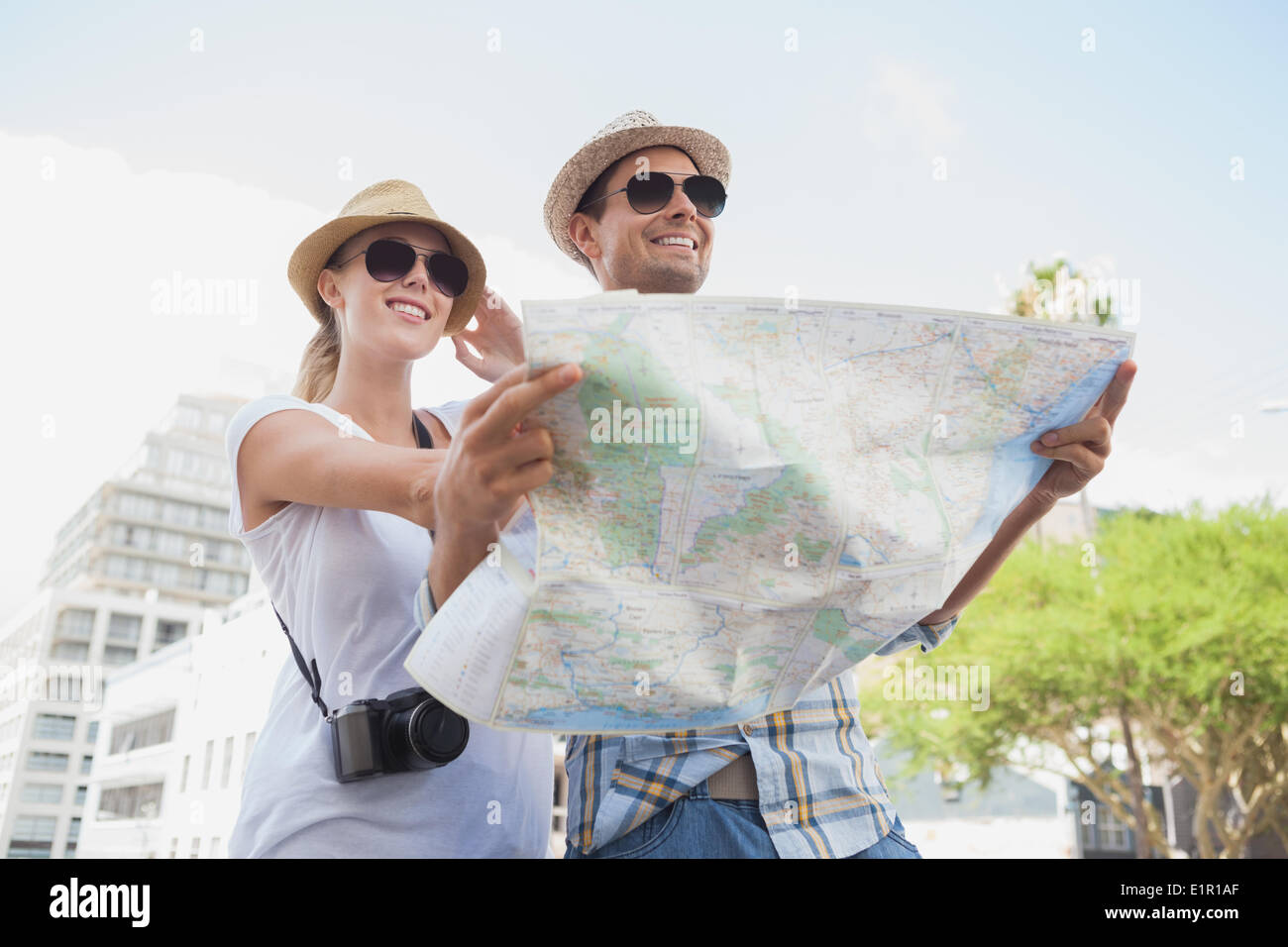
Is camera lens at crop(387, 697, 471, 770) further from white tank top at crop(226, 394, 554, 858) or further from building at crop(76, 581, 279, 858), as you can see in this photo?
building at crop(76, 581, 279, 858)

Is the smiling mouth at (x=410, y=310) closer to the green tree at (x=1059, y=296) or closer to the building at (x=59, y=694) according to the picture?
the green tree at (x=1059, y=296)

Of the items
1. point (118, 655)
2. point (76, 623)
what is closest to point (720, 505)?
point (76, 623)

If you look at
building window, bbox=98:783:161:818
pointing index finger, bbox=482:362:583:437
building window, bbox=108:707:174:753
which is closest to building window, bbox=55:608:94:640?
building window, bbox=108:707:174:753

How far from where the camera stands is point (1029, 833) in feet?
125

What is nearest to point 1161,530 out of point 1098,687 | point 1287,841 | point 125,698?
point 1098,687

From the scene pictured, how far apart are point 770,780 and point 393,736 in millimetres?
737

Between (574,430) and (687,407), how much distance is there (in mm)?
176

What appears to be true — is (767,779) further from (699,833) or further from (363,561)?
(363,561)

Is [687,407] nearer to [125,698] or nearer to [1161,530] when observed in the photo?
[1161,530]

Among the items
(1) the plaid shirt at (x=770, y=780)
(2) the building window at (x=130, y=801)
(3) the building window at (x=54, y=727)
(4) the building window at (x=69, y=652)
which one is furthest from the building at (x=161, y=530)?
(1) the plaid shirt at (x=770, y=780)

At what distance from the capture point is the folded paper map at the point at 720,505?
1510 mm

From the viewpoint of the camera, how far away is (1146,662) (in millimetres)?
20266

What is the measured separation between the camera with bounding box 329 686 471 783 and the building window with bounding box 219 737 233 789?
39.0m

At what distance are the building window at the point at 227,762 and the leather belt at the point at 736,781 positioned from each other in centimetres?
3931
